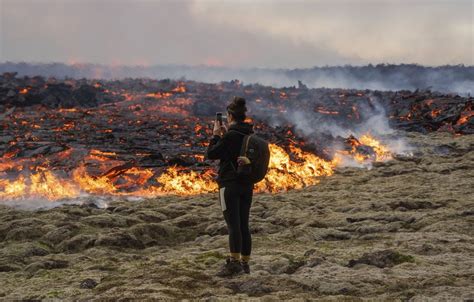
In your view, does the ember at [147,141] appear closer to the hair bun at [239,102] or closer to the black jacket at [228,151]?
the black jacket at [228,151]

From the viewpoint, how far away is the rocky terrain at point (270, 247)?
7.33 m

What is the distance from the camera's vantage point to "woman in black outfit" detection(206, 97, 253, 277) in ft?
25.5

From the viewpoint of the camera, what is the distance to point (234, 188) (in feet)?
25.4

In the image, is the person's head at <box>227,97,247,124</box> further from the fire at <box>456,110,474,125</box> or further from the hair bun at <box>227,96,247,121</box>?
the fire at <box>456,110,474,125</box>

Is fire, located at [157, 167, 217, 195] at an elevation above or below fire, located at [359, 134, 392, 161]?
below

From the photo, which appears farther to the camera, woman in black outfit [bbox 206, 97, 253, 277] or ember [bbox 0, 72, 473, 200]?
ember [bbox 0, 72, 473, 200]

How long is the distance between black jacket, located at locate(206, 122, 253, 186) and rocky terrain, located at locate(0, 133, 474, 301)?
A: 5.23 ft

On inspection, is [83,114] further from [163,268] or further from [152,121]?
[163,268]

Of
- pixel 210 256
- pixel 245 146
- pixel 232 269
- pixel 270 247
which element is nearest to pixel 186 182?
pixel 270 247

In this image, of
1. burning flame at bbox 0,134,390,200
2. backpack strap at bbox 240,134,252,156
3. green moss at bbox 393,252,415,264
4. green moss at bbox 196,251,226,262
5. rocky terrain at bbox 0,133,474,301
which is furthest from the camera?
burning flame at bbox 0,134,390,200

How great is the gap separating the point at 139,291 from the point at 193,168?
13107 millimetres

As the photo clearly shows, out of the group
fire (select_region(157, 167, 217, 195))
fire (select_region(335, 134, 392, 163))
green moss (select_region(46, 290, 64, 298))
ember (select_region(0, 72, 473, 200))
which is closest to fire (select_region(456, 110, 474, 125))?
ember (select_region(0, 72, 473, 200))

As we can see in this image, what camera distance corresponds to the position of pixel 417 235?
1057 centimetres

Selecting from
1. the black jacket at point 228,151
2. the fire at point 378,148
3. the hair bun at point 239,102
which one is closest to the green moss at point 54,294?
the black jacket at point 228,151
